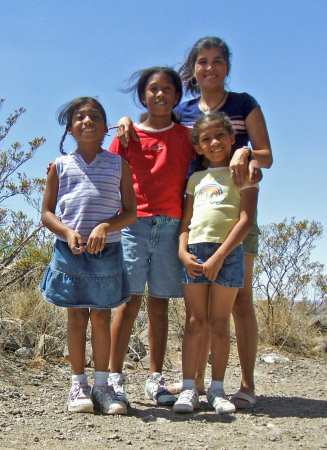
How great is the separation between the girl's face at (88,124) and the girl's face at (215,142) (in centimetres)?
64

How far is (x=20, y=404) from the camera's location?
12.2 ft

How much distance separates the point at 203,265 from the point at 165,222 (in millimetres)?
435

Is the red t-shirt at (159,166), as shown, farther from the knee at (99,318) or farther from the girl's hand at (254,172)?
the knee at (99,318)

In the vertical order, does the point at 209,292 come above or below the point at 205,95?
below

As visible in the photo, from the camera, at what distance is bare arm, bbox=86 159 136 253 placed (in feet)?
10.9

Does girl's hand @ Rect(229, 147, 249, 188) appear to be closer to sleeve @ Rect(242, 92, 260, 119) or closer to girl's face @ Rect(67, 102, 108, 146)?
sleeve @ Rect(242, 92, 260, 119)

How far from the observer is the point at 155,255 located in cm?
374

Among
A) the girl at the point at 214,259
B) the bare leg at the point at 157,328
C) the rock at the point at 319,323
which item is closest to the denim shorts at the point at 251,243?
the girl at the point at 214,259

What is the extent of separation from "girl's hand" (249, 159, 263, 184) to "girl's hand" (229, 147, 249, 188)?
0.11 feet

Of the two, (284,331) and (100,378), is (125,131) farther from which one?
(284,331)

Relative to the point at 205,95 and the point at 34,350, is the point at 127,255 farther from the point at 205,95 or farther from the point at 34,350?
the point at 34,350

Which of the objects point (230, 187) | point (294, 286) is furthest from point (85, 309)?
point (294, 286)

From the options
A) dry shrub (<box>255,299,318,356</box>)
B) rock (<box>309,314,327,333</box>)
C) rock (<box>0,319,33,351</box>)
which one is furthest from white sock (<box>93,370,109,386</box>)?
rock (<box>309,314,327,333</box>)

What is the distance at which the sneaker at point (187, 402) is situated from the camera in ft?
11.2
